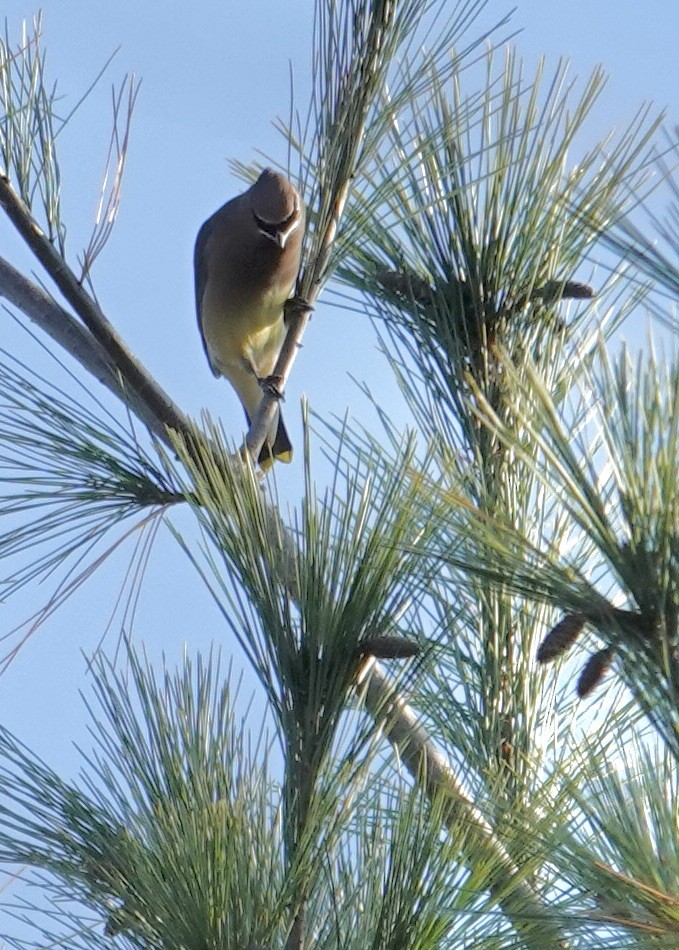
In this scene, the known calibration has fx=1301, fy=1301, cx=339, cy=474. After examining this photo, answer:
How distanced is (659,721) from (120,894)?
537mm

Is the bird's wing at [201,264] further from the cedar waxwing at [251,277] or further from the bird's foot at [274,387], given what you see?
Result: the bird's foot at [274,387]

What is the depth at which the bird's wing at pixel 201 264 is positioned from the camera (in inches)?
148

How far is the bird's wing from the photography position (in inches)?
148

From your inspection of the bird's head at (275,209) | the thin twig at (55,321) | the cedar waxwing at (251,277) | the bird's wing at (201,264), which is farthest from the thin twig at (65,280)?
the bird's wing at (201,264)

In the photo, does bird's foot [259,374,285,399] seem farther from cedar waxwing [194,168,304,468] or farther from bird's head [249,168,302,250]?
bird's head [249,168,302,250]

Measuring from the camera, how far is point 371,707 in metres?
1.28

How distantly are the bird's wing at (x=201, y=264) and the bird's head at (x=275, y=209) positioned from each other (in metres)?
0.50

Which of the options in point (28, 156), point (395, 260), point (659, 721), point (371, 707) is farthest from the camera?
point (395, 260)

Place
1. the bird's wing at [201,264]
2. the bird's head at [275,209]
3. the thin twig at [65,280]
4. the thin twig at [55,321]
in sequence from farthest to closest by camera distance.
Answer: the bird's wing at [201,264], the bird's head at [275,209], the thin twig at [55,321], the thin twig at [65,280]

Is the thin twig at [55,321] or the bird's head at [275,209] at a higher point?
the bird's head at [275,209]

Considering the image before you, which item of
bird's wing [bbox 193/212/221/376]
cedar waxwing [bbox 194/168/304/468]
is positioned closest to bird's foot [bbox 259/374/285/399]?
cedar waxwing [bbox 194/168/304/468]

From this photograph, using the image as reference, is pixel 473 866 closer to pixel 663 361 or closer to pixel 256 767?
pixel 256 767

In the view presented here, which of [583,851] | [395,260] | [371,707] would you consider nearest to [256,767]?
[371,707]

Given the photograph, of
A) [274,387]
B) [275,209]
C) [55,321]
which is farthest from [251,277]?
[274,387]
